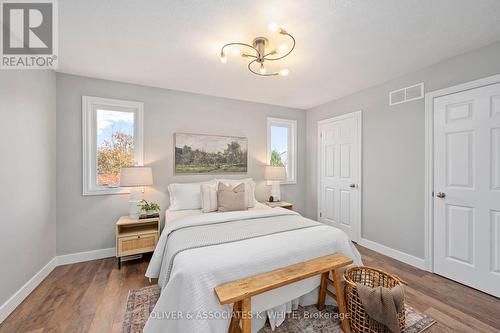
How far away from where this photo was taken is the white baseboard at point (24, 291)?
1.75 meters

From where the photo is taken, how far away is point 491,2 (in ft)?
5.08

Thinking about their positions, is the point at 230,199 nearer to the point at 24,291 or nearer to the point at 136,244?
the point at 136,244

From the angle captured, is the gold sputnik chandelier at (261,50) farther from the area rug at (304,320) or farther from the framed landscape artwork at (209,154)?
the area rug at (304,320)

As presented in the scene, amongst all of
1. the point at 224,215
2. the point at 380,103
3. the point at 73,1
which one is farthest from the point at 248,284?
the point at 380,103

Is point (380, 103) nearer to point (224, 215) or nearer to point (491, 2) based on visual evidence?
point (491, 2)

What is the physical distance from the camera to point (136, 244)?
2.62 m

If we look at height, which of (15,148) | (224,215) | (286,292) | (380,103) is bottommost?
(286,292)

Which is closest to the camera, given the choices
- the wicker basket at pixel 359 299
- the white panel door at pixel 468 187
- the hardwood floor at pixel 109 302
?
the wicker basket at pixel 359 299

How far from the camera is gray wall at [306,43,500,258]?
91.0 inches

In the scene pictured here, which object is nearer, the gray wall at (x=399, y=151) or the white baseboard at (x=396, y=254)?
the gray wall at (x=399, y=151)

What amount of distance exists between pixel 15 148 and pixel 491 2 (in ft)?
13.5

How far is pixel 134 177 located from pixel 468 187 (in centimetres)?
387
